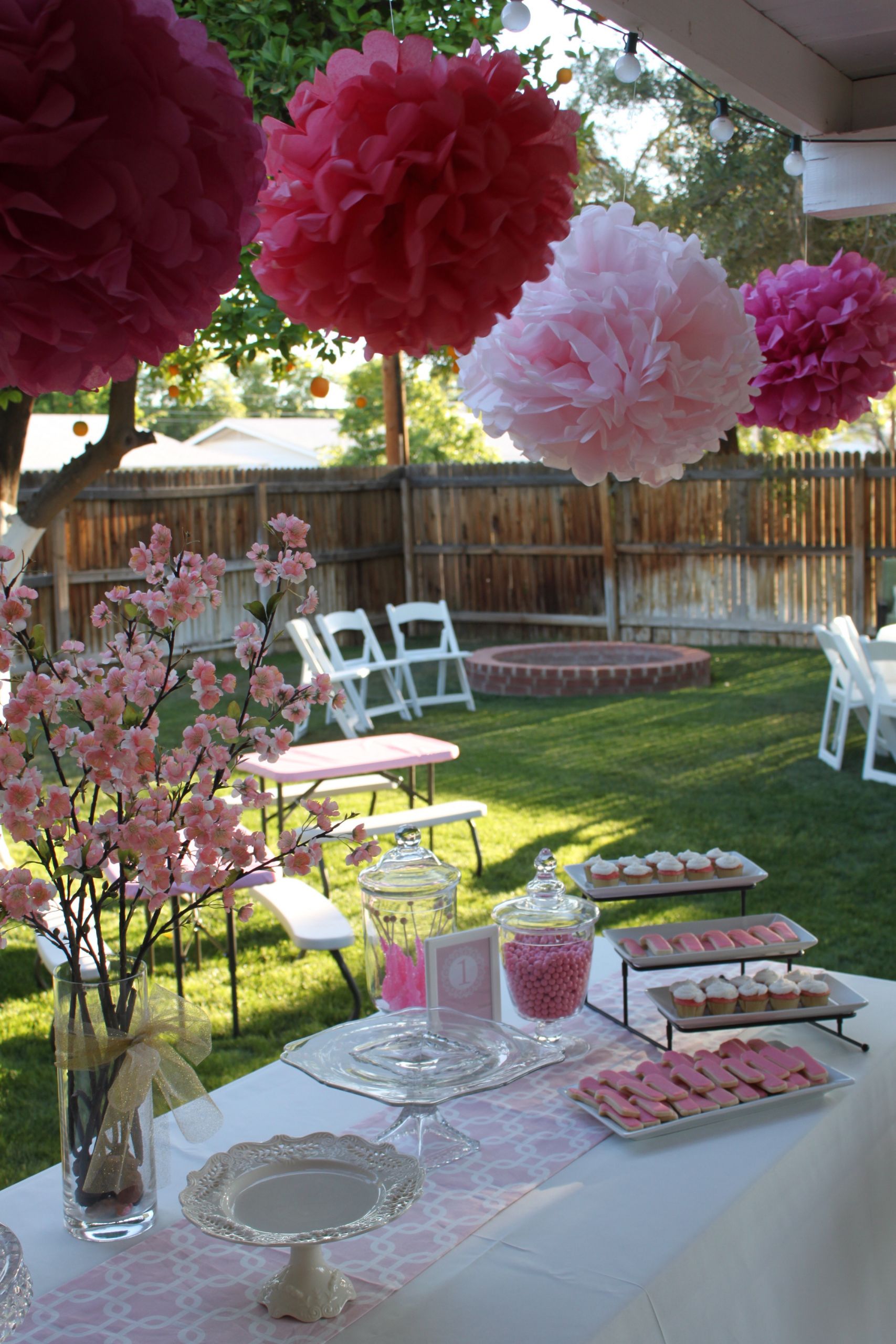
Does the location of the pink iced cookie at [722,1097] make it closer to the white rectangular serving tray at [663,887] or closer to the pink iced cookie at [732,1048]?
the pink iced cookie at [732,1048]

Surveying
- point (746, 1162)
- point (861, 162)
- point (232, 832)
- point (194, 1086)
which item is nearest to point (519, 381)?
point (232, 832)

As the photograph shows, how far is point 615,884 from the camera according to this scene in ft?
8.13

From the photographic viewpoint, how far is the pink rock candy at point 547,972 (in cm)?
211

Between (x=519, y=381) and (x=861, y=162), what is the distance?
1845mm

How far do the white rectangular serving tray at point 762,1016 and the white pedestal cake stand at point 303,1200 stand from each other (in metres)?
0.67

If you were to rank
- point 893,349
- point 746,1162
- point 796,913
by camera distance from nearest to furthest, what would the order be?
point 746,1162
point 893,349
point 796,913

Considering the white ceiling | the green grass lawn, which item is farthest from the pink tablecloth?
the white ceiling

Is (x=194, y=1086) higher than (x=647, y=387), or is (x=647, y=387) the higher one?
(x=647, y=387)

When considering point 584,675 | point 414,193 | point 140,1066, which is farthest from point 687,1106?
point 584,675

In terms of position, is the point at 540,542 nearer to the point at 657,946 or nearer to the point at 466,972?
the point at 657,946

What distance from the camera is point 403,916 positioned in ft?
6.84

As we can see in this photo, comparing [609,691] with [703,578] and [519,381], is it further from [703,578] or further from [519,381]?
[519,381]

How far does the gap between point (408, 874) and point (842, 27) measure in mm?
1824

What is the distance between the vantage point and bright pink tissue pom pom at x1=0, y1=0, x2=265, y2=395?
0.76 meters
